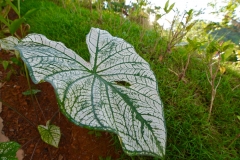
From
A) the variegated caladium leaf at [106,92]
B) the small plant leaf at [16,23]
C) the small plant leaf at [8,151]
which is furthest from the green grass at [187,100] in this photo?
the small plant leaf at [8,151]

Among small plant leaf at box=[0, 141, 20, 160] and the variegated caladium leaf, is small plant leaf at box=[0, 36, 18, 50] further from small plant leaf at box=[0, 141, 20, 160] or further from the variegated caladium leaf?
small plant leaf at box=[0, 141, 20, 160]

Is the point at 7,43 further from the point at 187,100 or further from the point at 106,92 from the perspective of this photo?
the point at 187,100

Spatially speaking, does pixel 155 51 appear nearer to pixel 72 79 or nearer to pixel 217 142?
pixel 217 142

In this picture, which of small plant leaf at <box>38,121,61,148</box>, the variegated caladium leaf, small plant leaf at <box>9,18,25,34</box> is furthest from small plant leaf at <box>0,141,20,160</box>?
small plant leaf at <box>9,18,25,34</box>

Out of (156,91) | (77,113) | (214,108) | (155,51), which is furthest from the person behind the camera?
(155,51)

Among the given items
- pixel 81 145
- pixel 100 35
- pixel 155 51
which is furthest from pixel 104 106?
pixel 155 51

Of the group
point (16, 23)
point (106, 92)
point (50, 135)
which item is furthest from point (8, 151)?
point (16, 23)

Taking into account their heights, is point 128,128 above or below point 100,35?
below
